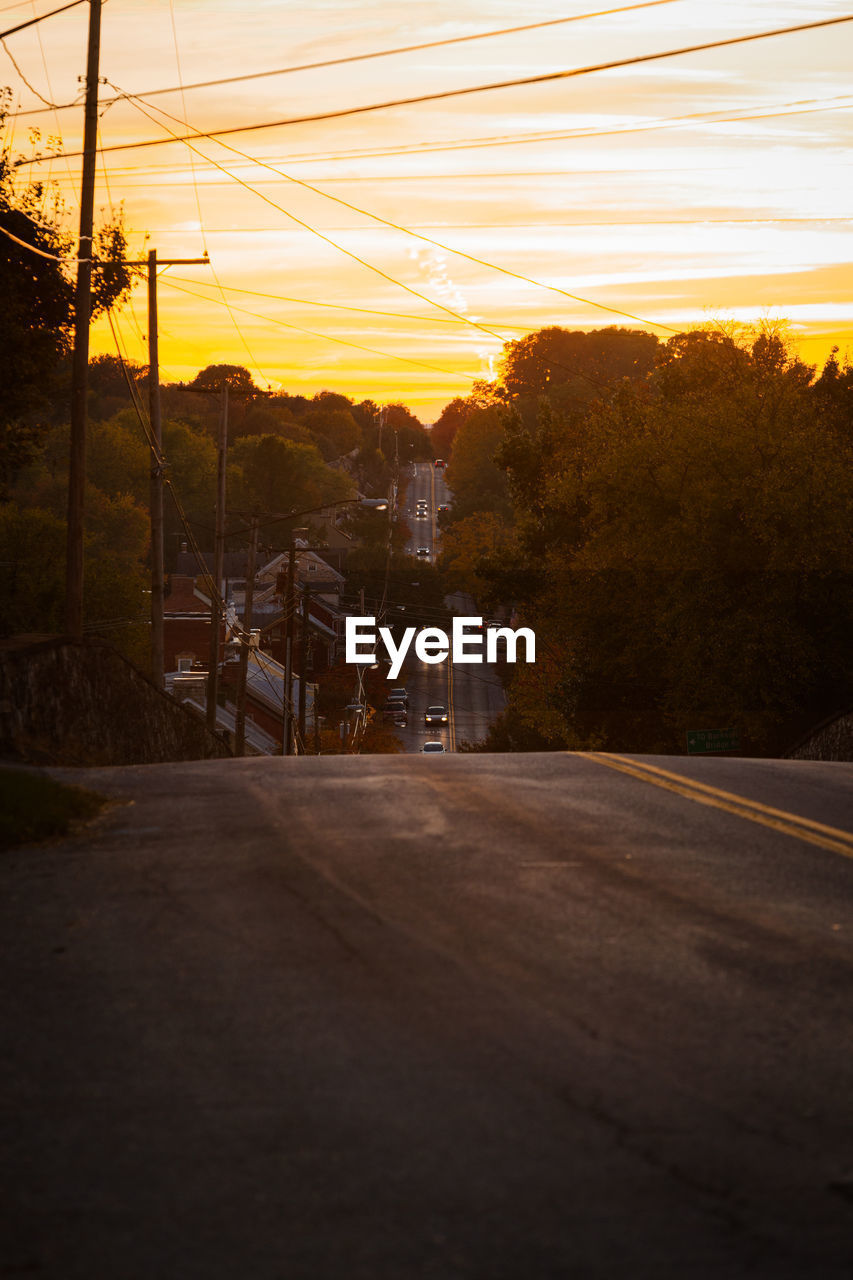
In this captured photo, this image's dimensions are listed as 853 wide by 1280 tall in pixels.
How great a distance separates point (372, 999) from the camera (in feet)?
22.4

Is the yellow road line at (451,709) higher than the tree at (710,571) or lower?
lower

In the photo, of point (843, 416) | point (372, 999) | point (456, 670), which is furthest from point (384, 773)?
point (456, 670)

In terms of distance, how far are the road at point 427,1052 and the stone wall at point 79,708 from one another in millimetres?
7723

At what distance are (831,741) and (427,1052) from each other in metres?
22.5

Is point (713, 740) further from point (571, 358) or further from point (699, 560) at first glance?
point (571, 358)

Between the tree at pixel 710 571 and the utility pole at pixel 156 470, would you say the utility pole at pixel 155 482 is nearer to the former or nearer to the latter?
the utility pole at pixel 156 470

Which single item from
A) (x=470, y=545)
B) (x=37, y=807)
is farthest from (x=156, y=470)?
(x=470, y=545)

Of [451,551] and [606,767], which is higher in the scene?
[451,551]

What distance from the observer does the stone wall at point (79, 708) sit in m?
17.9

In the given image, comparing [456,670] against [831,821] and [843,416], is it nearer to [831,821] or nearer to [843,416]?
[843,416]

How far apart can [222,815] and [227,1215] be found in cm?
662

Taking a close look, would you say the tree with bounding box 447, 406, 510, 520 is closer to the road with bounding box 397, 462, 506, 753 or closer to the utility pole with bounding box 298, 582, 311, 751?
the road with bounding box 397, 462, 506, 753

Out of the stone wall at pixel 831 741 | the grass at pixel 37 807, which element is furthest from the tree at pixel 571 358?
the grass at pixel 37 807

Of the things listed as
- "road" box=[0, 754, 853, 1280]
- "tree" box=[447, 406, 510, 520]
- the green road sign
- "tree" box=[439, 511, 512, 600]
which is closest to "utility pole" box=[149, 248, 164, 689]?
the green road sign
